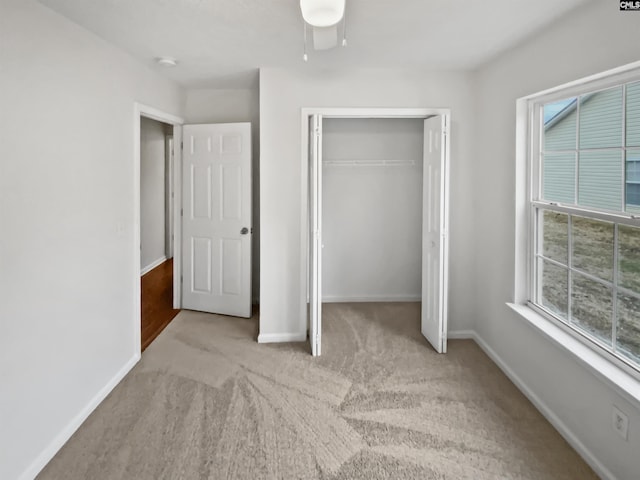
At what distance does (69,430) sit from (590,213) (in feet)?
10.5

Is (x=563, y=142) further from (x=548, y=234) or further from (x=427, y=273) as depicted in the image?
(x=427, y=273)

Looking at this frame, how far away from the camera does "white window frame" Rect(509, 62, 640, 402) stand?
201 centimetres

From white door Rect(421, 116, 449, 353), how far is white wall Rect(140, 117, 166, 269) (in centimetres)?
440

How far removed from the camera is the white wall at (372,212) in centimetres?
479

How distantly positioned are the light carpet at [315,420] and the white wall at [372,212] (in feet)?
4.53

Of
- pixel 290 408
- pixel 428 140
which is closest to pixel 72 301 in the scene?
pixel 290 408

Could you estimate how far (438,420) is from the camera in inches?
97.8

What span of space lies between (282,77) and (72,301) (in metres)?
2.39

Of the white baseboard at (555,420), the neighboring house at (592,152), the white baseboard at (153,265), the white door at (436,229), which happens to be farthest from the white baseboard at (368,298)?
the white baseboard at (153,265)

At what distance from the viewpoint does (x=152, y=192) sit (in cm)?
657

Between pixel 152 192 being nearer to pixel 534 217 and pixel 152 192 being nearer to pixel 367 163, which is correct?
pixel 367 163

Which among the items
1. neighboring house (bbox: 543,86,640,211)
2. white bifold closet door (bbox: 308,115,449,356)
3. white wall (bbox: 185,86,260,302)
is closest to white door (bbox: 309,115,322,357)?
white bifold closet door (bbox: 308,115,449,356)

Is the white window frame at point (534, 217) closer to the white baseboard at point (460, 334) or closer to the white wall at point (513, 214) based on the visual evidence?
the white wall at point (513, 214)

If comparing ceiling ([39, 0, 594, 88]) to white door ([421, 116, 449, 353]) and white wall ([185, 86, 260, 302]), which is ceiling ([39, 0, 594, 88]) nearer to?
white door ([421, 116, 449, 353])
